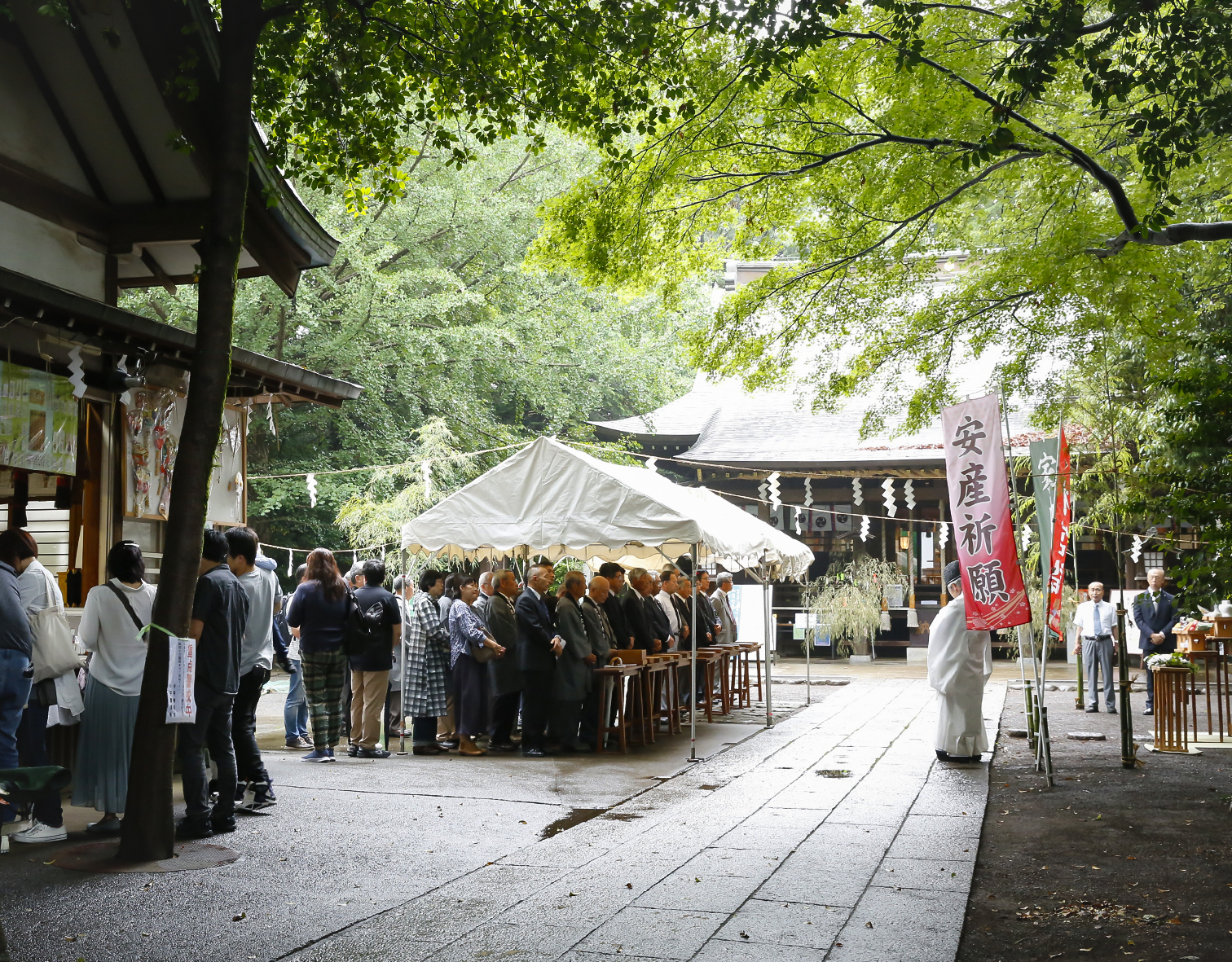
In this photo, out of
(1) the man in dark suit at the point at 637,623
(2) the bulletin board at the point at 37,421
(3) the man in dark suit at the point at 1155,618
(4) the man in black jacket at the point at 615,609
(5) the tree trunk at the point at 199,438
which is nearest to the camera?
(5) the tree trunk at the point at 199,438

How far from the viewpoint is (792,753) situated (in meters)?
9.88

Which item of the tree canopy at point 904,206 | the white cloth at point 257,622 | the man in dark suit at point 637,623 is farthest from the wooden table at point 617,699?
the white cloth at point 257,622

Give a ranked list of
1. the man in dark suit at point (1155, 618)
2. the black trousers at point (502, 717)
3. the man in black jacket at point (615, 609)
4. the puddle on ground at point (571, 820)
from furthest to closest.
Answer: the man in dark suit at point (1155, 618)
the man in black jacket at point (615, 609)
the black trousers at point (502, 717)
the puddle on ground at point (571, 820)

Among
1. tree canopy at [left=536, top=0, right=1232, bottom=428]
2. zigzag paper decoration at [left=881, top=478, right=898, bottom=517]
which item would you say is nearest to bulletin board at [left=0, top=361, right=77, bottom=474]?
tree canopy at [left=536, top=0, right=1232, bottom=428]

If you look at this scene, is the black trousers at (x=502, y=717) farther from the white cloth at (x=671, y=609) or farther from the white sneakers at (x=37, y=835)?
the white sneakers at (x=37, y=835)

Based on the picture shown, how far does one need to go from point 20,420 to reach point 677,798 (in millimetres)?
5171

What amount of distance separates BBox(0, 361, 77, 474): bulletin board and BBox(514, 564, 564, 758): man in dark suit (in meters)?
4.06

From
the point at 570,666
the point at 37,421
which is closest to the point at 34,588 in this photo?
the point at 37,421

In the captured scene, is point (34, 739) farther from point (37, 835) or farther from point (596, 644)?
point (596, 644)

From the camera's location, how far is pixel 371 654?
9461 mm

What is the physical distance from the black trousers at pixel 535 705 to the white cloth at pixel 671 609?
3107 millimetres

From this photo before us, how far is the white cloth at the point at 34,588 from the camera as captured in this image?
20.5 feet

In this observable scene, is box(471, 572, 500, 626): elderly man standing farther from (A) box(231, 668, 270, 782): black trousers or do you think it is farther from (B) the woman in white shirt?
(B) the woman in white shirt

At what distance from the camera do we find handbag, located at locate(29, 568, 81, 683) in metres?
6.21
